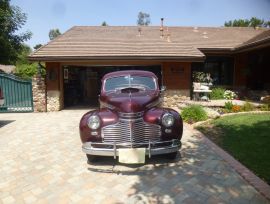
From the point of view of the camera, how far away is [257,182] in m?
4.48

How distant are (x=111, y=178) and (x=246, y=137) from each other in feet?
14.2

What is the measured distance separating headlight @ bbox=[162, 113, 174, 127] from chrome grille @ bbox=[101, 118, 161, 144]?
21 centimetres

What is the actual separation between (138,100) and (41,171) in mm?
2468

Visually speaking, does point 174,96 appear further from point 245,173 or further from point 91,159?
A: point 245,173

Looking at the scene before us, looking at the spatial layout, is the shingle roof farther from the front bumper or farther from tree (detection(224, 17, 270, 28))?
tree (detection(224, 17, 270, 28))

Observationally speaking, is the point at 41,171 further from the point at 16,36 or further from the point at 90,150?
the point at 16,36

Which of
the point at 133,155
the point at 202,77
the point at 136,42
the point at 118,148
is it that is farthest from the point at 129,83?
the point at 202,77

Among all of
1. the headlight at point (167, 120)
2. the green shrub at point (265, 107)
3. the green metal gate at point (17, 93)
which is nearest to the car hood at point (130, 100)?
the headlight at point (167, 120)

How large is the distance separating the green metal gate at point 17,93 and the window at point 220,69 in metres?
10.1

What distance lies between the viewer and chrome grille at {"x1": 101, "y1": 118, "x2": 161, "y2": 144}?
4.87 meters

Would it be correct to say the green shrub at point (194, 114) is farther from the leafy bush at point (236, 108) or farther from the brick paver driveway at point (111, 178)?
the brick paver driveway at point (111, 178)

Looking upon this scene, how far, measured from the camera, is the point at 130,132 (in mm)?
4855

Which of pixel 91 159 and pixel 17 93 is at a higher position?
pixel 17 93

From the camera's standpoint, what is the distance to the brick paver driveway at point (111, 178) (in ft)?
13.6
